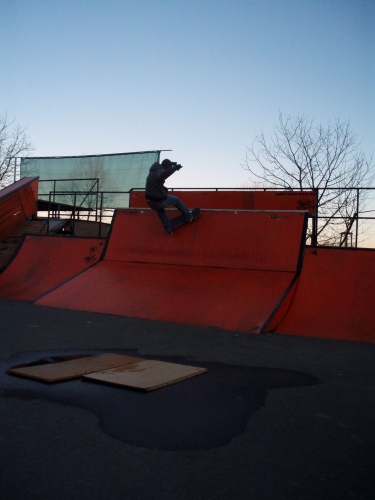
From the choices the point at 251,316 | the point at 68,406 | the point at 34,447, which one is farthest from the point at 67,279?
the point at 34,447

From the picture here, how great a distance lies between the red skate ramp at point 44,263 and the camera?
11352 millimetres

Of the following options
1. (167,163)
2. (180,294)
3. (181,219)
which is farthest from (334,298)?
(167,163)

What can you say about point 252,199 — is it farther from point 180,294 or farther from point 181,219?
point 180,294

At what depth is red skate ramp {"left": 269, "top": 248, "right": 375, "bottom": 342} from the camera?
25.9ft

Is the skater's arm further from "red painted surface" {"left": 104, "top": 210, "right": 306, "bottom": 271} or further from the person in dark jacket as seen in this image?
"red painted surface" {"left": 104, "top": 210, "right": 306, "bottom": 271}

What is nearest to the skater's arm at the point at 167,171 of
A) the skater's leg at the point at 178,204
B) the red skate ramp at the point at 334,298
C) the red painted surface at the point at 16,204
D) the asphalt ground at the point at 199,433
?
the skater's leg at the point at 178,204

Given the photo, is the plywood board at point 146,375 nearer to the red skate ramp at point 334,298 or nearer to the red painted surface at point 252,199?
the red skate ramp at point 334,298

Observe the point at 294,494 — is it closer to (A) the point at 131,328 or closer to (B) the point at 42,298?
(A) the point at 131,328

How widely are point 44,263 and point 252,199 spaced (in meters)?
5.89

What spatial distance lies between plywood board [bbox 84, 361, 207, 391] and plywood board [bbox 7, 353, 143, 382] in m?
0.14

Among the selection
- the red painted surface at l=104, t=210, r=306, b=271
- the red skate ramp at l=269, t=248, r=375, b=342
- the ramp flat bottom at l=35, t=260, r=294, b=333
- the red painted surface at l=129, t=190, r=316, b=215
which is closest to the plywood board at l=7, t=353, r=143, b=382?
the ramp flat bottom at l=35, t=260, r=294, b=333

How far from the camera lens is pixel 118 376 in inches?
173

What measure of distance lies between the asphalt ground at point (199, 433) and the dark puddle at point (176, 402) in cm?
1

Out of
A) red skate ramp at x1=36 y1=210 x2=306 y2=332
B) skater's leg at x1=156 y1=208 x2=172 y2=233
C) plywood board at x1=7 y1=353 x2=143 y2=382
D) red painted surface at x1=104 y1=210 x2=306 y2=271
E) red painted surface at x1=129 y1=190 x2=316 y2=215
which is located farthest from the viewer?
→ red painted surface at x1=129 y1=190 x2=316 y2=215
